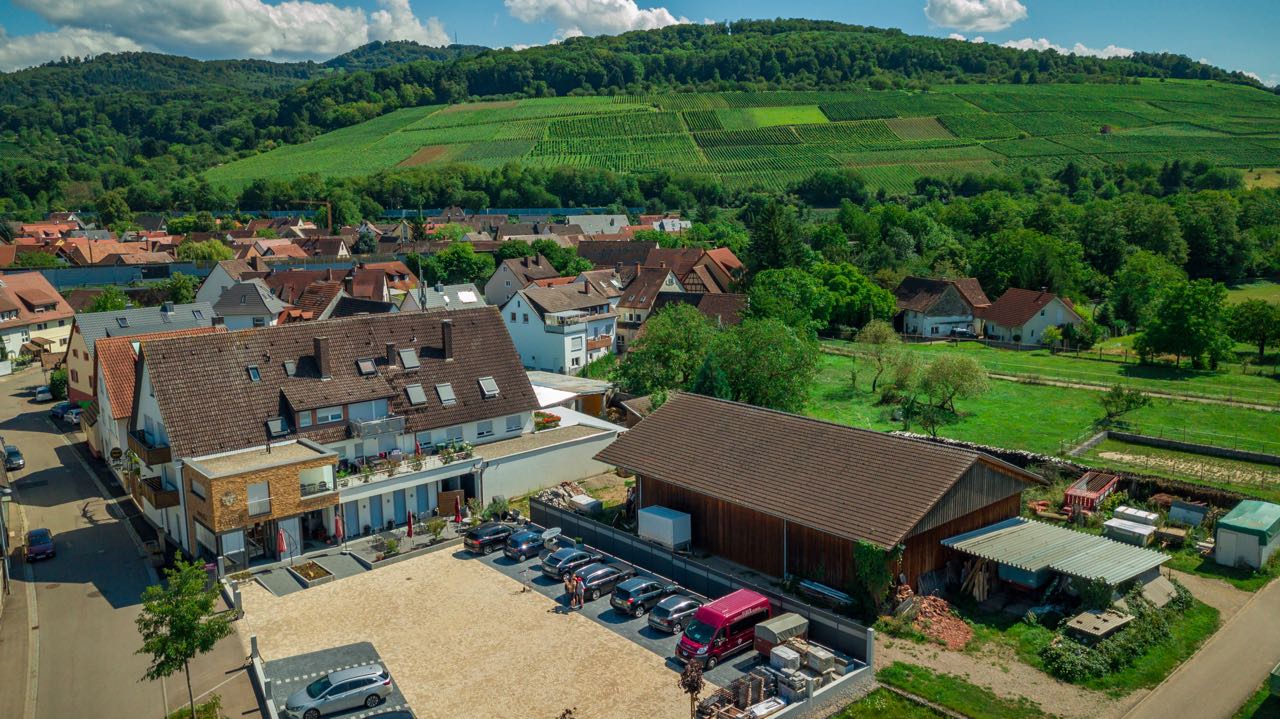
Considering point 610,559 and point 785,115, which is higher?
point 785,115

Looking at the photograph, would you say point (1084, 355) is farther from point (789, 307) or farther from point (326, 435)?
point (326, 435)

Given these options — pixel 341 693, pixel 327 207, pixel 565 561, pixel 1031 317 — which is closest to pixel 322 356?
pixel 565 561

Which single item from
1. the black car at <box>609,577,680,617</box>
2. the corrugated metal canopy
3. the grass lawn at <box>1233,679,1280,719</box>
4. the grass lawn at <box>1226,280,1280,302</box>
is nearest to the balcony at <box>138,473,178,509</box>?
the black car at <box>609,577,680,617</box>

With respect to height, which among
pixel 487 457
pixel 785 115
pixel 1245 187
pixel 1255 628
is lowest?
pixel 1255 628

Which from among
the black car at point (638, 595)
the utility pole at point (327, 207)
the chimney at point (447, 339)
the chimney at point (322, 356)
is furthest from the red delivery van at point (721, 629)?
the utility pole at point (327, 207)

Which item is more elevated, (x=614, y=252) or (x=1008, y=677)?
(x=614, y=252)

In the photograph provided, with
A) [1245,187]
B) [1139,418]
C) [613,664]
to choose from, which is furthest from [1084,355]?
[1245,187]

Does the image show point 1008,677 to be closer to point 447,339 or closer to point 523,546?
point 523,546

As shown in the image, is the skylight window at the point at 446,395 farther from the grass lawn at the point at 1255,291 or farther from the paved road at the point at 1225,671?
the grass lawn at the point at 1255,291
